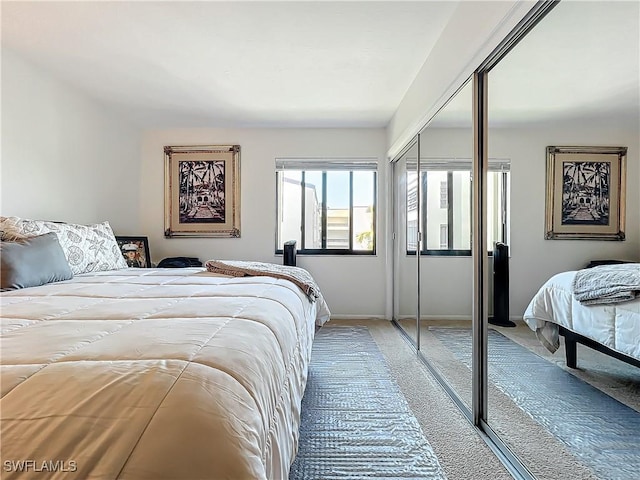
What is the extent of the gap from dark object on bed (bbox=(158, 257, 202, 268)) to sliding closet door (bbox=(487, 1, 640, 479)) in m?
3.20

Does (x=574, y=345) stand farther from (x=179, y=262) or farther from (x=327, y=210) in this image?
(x=179, y=262)

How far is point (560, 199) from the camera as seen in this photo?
134 centimetres

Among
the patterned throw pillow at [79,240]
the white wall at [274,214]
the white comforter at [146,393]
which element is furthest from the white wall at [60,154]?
the white comforter at [146,393]

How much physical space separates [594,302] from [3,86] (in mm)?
3560

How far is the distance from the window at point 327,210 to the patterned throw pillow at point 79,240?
1.88 metres

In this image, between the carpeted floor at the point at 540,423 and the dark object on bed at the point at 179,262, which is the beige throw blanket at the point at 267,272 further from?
the dark object on bed at the point at 179,262

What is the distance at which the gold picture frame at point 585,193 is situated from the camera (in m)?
1.13

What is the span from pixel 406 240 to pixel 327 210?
45.1 inches

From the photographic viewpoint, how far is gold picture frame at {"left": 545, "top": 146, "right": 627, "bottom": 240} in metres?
1.13

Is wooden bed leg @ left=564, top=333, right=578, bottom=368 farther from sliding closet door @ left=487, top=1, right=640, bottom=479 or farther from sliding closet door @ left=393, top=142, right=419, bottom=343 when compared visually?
sliding closet door @ left=393, top=142, right=419, bottom=343

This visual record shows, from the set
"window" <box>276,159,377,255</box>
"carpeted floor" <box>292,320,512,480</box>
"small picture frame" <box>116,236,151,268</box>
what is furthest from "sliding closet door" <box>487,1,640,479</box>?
"small picture frame" <box>116,236,151,268</box>

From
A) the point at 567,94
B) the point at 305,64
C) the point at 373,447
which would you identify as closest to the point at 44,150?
the point at 305,64

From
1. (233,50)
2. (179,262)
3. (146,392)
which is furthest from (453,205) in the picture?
(179,262)

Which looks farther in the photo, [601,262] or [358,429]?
[358,429]
